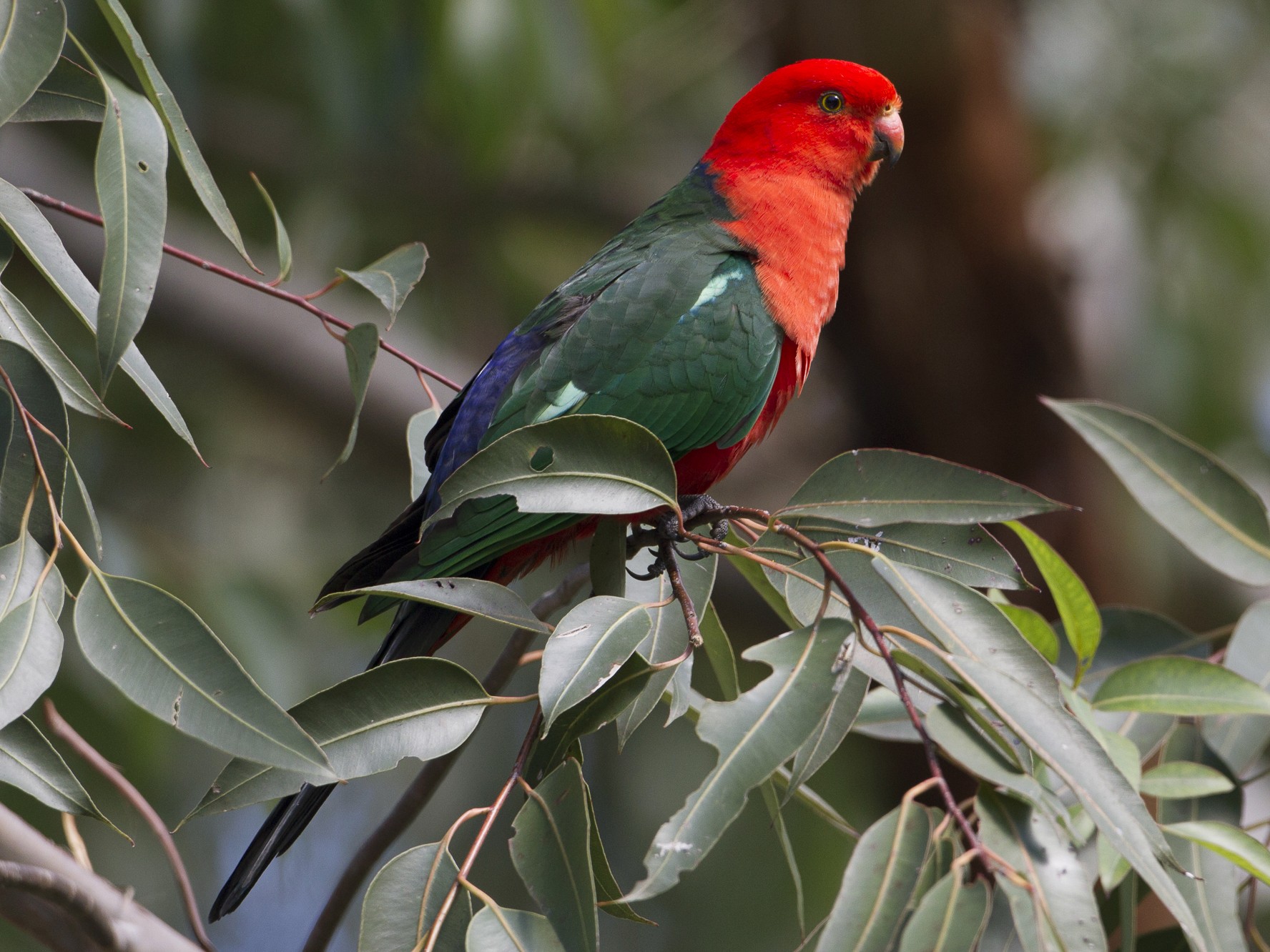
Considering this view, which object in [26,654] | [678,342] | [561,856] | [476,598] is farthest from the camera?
[678,342]

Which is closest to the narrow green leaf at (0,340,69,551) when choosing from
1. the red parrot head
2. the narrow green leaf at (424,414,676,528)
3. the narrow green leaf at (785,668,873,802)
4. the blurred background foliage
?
the narrow green leaf at (424,414,676,528)

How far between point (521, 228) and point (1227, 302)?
3.87 m

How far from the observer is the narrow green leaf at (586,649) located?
1453 millimetres

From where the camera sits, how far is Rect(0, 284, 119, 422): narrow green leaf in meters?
1.63

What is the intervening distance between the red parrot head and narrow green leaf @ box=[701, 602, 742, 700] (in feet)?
4.22

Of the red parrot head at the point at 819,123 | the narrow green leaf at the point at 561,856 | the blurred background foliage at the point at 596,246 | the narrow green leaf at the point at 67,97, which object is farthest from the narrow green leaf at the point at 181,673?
the blurred background foliage at the point at 596,246

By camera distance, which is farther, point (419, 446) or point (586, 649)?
point (419, 446)

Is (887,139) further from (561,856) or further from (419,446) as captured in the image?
(561,856)

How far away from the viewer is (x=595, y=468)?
1.61 m

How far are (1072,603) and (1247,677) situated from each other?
41 centimetres

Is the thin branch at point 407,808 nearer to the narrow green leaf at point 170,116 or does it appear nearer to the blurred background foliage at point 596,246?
the narrow green leaf at point 170,116

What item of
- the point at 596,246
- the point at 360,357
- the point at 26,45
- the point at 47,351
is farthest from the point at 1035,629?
the point at 596,246

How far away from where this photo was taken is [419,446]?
242 cm

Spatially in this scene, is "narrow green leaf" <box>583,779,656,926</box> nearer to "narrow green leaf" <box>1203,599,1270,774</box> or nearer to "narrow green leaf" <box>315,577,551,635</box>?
"narrow green leaf" <box>315,577,551,635</box>
